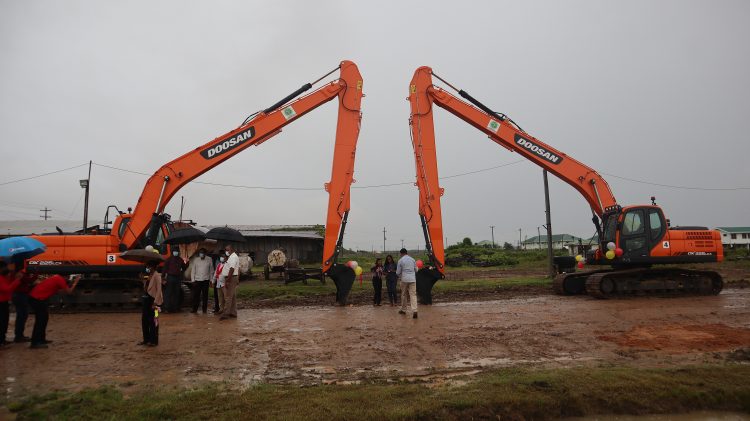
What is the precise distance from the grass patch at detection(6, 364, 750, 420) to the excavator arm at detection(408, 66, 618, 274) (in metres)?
9.15

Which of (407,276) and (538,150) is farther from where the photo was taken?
(538,150)

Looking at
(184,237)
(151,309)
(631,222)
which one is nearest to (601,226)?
(631,222)

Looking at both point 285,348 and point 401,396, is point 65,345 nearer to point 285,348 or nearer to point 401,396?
point 285,348

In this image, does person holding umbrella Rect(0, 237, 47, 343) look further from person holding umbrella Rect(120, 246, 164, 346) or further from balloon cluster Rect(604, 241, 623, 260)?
balloon cluster Rect(604, 241, 623, 260)

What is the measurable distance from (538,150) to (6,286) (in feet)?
47.7

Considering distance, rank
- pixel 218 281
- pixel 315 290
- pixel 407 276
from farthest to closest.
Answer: pixel 315 290
pixel 218 281
pixel 407 276

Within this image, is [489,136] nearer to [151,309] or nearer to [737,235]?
[151,309]

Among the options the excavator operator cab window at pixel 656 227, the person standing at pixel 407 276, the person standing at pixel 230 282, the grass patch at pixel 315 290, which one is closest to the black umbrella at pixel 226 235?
the person standing at pixel 230 282

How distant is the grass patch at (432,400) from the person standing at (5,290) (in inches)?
159

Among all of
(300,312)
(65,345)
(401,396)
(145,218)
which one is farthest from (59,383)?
(145,218)

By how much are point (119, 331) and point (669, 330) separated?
1125 cm

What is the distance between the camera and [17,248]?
8.24 meters

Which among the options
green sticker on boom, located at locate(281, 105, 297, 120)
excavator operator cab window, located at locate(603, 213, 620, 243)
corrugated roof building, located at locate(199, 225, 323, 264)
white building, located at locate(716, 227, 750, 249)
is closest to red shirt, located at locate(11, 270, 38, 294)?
green sticker on boom, located at locate(281, 105, 297, 120)

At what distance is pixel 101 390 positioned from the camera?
18.0 feet
